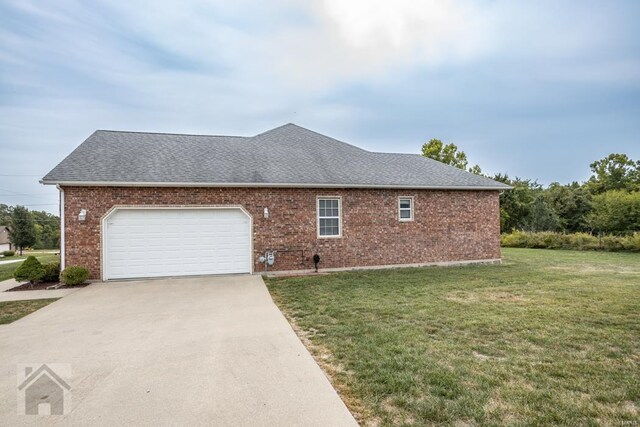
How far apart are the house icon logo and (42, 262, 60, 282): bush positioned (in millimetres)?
7406

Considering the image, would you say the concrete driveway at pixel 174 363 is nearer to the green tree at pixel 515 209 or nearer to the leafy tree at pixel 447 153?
the leafy tree at pixel 447 153

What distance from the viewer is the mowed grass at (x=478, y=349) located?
2877mm

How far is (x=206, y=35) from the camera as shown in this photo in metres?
14.3

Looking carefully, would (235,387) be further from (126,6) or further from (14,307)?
(126,6)

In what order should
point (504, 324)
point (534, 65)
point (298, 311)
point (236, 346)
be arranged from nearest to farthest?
1. point (236, 346)
2. point (504, 324)
3. point (298, 311)
4. point (534, 65)

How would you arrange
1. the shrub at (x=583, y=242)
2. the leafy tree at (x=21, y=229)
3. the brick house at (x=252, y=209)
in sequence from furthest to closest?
the leafy tree at (x=21, y=229)
the shrub at (x=583, y=242)
the brick house at (x=252, y=209)

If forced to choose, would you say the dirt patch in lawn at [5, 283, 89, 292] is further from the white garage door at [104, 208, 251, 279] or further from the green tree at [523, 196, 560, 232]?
the green tree at [523, 196, 560, 232]

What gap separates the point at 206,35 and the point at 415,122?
18.6 meters

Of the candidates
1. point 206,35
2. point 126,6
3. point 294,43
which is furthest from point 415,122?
point 126,6

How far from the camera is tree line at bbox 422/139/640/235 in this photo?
20.7m

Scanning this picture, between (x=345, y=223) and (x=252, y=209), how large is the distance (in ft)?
10.8

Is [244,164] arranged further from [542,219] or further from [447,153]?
[447,153]

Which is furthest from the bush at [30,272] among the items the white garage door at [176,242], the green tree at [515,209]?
the green tree at [515,209]

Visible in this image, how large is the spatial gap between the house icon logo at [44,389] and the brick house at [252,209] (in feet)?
22.1
